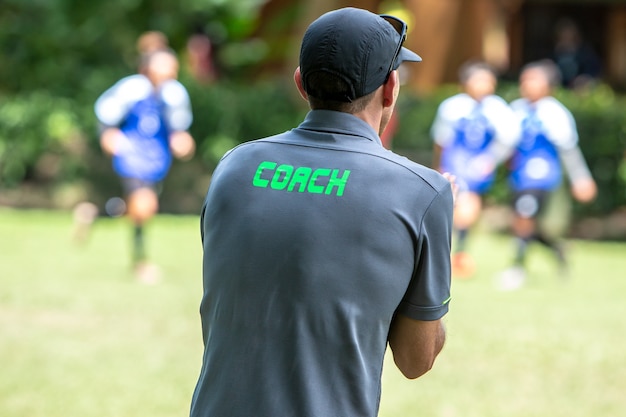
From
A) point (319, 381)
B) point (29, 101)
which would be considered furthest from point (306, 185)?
point (29, 101)

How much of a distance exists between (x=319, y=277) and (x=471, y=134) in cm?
934

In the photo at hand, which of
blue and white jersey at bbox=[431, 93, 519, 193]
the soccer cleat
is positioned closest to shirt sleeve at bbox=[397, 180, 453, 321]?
the soccer cleat

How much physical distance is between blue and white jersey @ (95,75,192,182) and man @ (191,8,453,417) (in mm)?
8335

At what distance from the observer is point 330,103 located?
2400 millimetres

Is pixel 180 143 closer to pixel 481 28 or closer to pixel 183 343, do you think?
pixel 183 343

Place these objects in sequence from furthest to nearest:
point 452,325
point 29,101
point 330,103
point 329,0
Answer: point 329,0 < point 29,101 < point 452,325 < point 330,103

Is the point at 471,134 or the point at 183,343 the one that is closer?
the point at 183,343

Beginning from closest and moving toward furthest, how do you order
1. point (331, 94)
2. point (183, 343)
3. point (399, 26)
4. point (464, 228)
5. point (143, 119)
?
point (331, 94), point (399, 26), point (183, 343), point (143, 119), point (464, 228)

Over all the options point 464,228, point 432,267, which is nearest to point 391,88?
point 432,267

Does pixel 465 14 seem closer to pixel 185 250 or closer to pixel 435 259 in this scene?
pixel 185 250

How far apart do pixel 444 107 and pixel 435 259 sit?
30.7ft

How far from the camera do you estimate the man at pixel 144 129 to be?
10.4m

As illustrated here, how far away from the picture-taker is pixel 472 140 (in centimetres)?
1135

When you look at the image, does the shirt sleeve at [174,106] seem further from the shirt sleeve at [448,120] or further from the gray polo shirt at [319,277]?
the gray polo shirt at [319,277]
